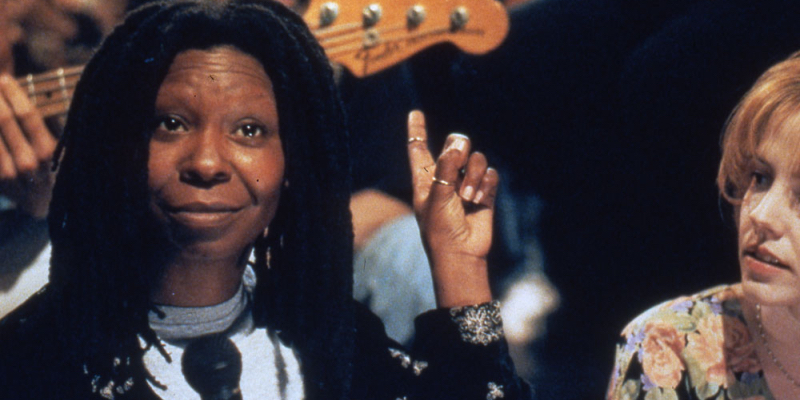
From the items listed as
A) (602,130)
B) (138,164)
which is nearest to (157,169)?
(138,164)

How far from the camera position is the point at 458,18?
100 centimetres

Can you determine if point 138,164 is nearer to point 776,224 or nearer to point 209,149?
point 209,149

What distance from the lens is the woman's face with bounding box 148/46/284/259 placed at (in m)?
0.79

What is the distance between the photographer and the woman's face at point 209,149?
790 mm

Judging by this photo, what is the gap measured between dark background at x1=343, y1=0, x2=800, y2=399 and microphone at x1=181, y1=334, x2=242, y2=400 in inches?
10.2

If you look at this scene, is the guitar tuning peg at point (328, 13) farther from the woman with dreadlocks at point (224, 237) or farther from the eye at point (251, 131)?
the eye at point (251, 131)

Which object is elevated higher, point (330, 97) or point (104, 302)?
point (330, 97)

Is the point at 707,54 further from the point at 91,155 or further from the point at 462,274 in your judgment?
the point at 91,155

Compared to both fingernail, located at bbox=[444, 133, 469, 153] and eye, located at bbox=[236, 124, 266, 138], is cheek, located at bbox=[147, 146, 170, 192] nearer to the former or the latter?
eye, located at bbox=[236, 124, 266, 138]

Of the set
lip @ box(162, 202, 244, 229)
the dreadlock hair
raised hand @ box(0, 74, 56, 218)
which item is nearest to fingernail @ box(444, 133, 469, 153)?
the dreadlock hair

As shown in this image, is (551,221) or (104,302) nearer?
(104,302)

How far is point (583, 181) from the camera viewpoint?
1095mm

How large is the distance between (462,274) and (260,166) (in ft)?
0.76

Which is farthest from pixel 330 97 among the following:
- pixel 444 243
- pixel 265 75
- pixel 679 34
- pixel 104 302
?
pixel 679 34
